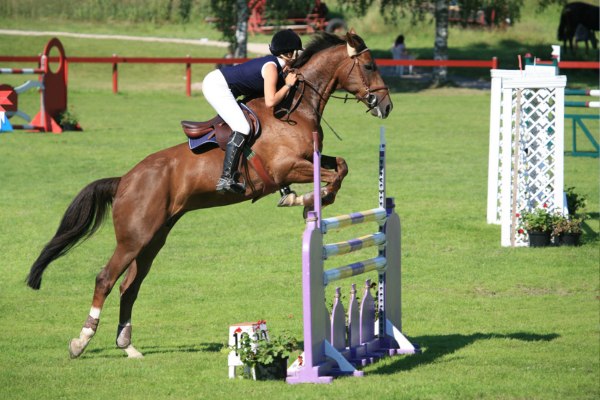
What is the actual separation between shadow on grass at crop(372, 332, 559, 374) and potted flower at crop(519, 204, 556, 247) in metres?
4.52

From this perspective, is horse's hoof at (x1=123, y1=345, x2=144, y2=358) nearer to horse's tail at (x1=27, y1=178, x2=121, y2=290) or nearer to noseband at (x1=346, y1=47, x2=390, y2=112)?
horse's tail at (x1=27, y1=178, x2=121, y2=290)

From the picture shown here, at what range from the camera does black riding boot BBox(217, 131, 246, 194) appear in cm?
819

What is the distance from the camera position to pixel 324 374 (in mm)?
7383

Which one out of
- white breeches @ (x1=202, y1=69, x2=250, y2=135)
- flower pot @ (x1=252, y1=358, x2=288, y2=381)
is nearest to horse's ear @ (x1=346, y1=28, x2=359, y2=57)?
white breeches @ (x1=202, y1=69, x2=250, y2=135)

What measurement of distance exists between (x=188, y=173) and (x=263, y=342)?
172 centimetres

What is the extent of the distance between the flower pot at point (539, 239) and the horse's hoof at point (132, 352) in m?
7.00

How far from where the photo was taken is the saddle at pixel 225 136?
8.38 m

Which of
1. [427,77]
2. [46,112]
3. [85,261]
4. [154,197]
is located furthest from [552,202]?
[427,77]

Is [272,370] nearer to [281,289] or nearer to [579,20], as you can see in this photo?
[281,289]

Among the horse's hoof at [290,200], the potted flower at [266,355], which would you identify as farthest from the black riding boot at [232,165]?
the potted flower at [266,355]

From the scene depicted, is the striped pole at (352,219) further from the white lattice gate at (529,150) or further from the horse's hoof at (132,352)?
the white lattice gate at (529,150)

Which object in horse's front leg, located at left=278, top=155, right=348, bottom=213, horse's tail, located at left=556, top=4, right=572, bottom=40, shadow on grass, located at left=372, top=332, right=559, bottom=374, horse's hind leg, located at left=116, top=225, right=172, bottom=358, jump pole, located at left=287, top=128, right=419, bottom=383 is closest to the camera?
jump pole, located at left=287, top=128, right=419, bottom=383

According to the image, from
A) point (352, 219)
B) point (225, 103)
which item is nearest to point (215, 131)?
point (225, 103)

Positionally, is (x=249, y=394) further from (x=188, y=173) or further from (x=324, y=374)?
(x=188, y=173)
